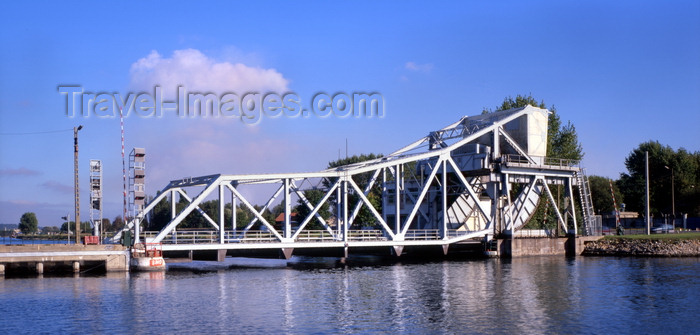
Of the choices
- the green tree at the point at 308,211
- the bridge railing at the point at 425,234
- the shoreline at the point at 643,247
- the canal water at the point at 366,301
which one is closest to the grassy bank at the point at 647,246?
the shoreline at the point at 643,247

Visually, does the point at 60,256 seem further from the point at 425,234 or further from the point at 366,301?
the point at 425,234

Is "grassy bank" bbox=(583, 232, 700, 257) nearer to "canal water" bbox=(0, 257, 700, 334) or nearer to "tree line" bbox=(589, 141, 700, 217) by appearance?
"canal water" bbox=(0, 257, 700, 334)

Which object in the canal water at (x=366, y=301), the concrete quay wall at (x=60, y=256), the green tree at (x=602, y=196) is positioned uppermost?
the green tree at (x=602, y=196)

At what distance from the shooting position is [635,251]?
66.6 m

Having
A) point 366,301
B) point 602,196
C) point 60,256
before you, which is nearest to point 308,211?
point 60,256

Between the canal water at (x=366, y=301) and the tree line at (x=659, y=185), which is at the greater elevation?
the tree line at (x=659, y=185)

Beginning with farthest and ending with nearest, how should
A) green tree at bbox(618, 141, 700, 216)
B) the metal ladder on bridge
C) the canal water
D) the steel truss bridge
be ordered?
green tree at bbox(618, 141, 700, 216), the metal ladder on bridge, the steel truss bridge, the canal water

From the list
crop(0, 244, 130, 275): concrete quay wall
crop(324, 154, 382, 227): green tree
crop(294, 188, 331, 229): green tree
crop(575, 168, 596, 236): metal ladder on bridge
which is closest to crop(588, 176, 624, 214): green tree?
crop(324, 154, 382, 227): green tree

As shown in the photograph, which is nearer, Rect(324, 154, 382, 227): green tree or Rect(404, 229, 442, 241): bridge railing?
Rect(404, 229, 442, 241): bridge railing

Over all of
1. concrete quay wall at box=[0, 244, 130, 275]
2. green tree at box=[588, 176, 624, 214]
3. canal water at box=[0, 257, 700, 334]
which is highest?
green tree at box=[588, 176, 624, 214]

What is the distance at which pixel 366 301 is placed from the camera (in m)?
35.7

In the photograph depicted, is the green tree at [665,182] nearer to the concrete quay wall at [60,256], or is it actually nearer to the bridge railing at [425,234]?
the bridge railing at [425,234]

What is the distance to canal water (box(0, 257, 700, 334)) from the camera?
92.7ft

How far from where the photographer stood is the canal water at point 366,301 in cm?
2825
